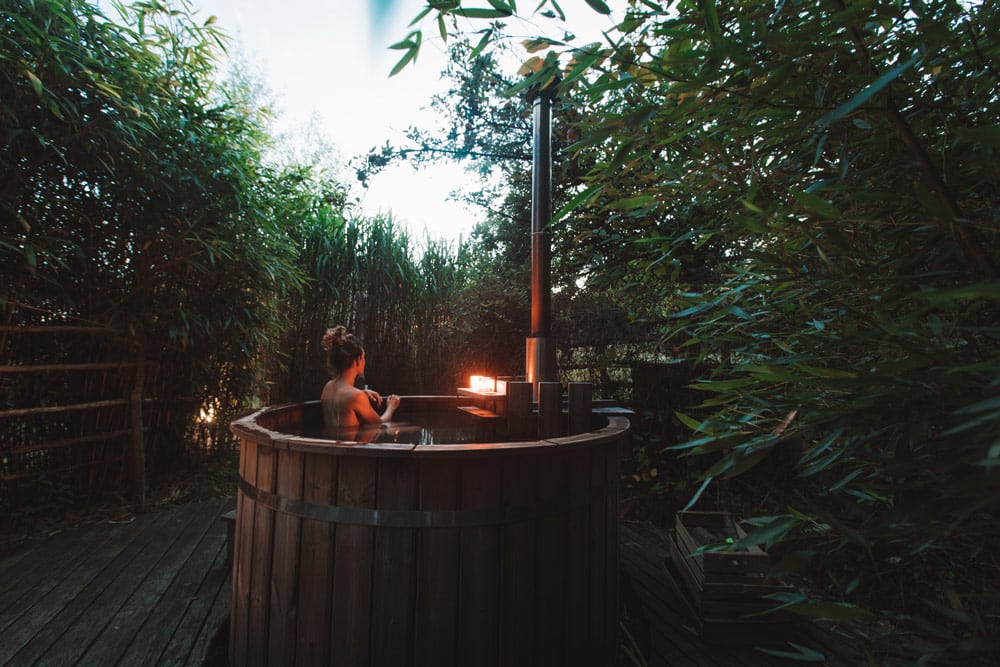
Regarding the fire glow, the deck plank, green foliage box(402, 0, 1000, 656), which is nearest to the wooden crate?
green foliage box(402, 0, 1000, 656)

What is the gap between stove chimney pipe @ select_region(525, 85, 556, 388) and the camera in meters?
2.56

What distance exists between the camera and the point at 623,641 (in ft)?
6.89

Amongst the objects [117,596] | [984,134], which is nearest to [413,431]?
[117,596]

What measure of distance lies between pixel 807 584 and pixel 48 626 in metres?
4.29

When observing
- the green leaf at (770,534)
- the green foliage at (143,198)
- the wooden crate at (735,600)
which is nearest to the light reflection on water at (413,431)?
the wooden crate at (735,600)

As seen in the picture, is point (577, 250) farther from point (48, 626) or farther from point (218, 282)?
point (48, 626)

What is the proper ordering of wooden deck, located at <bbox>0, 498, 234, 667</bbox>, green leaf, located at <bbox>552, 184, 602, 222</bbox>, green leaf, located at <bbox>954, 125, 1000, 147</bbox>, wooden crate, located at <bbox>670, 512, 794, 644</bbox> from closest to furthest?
green leaf, located at <bbox>954, 125, 1000, 147</bbox> < green leaf, located at <bbox>552, 184, 602, 222</bbox> < wooden deck, located at <bbox>0, 498, 234, 667</bbox> < wooden crate, located at <bbox>670, 512, 794, 644</bbox>

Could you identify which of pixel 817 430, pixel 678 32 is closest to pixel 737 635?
pixel 817 430

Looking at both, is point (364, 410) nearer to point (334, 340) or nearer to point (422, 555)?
point (334, 340)

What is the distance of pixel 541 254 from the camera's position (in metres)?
2.59

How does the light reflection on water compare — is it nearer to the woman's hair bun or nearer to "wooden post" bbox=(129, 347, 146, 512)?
the woman's hair bun

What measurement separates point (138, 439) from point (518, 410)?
11.9 ft

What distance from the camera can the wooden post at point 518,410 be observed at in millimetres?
2215

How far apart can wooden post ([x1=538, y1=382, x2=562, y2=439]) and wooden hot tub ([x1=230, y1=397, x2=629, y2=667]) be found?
0.44 metres
